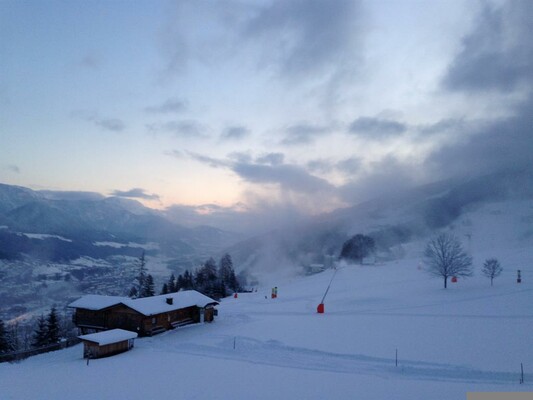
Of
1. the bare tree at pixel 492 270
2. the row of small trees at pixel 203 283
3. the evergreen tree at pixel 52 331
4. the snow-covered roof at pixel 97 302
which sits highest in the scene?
the bare tree at pixel 492 270

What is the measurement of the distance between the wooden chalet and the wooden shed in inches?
215

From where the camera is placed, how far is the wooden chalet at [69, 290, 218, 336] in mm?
35406

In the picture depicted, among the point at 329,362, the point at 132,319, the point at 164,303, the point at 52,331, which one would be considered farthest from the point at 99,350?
the point at 52,331

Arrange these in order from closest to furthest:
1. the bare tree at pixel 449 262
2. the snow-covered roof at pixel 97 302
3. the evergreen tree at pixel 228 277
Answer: the snow-covered roof at pixel 97 302
the bare tree at pixel 449 262
the evergreen tree at pixel 228 277

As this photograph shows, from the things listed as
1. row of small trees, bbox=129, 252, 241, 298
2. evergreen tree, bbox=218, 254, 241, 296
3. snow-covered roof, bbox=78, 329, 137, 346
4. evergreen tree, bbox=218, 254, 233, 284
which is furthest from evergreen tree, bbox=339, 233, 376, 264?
snow-covered roof, bbox=78, 329, 137, 346

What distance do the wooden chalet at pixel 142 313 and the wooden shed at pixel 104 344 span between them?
17.9 feet

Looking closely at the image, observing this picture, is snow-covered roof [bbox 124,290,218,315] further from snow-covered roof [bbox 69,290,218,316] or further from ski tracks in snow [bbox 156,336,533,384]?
ski tracks in snow [bbox 156,336,533,384]

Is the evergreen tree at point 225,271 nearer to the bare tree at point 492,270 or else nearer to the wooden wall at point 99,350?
the wooden wall at point 99,350

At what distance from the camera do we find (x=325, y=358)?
23.4m

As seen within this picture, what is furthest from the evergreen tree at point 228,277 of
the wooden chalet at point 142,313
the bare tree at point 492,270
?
the bare tree at point 492,270

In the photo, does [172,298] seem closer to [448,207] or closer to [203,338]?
[203,338]

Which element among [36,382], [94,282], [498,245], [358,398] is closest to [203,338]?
[36,382]

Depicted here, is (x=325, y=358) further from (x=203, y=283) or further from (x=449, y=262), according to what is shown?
(x=203, y=283)

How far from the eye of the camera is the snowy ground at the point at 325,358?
700 inches
